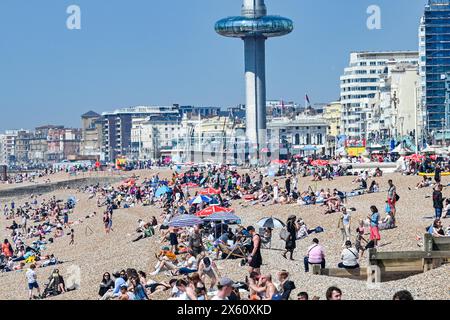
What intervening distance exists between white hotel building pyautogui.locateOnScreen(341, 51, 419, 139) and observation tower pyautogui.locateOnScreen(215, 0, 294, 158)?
8332 mm

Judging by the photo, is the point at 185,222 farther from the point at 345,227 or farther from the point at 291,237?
the point at 291,237

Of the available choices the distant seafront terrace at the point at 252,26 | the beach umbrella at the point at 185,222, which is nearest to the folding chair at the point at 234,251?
the beach umbrella at the point at 185,222

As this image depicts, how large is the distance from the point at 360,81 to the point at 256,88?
11297 mm

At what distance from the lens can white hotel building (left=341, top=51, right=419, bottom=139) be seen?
112838 millimetres

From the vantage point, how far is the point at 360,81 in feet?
375

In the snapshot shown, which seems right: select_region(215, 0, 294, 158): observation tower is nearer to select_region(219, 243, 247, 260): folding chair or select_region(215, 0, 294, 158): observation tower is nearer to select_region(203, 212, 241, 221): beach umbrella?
select_region(203, 212, 241, 221): beach umbrella

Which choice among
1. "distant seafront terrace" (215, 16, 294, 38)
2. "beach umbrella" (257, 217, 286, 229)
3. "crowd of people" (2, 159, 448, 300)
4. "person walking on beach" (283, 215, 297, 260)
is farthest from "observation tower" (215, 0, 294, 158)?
"person walking on beach" (283, 215, 297, 260)

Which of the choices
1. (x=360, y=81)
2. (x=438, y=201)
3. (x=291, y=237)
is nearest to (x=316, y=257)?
(x=291, y=237)

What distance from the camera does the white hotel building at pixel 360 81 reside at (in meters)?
113

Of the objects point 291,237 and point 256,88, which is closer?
point 291,237

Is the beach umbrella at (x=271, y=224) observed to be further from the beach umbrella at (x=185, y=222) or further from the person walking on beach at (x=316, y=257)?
the person walking on beach at (x=316, y=257)
